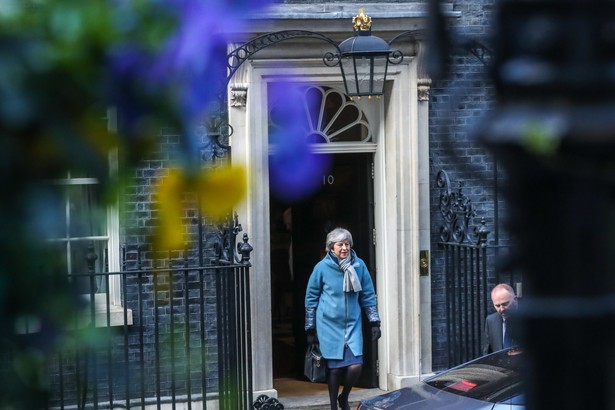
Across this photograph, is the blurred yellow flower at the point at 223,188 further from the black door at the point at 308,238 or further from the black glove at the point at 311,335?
the black door at the point at 308,238

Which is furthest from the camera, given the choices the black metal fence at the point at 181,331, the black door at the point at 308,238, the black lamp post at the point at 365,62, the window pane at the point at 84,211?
the black door at the point at 308,238

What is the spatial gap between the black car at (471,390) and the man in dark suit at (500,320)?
3.60 ft

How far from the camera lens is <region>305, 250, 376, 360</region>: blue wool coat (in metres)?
10.1

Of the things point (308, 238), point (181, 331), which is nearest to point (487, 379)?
point (181, 331)

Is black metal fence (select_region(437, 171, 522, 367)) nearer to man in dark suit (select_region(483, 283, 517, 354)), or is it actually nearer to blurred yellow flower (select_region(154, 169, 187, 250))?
man in dark suit (select_region(483, 283, 517, 354))

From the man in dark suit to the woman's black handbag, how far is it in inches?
67.5

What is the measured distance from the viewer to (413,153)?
11008 mm

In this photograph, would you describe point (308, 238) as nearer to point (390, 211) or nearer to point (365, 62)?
point (390, 211)

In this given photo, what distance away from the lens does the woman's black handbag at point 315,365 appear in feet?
33.4

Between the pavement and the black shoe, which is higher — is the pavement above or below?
below

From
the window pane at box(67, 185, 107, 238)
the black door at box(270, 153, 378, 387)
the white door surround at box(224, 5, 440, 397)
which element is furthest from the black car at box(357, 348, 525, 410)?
the window pane at box(67, 185, 107, 238)

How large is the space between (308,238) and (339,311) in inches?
90.6

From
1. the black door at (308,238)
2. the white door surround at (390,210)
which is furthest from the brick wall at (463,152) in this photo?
the black door at (308,238)

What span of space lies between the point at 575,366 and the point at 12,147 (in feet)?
2.87
